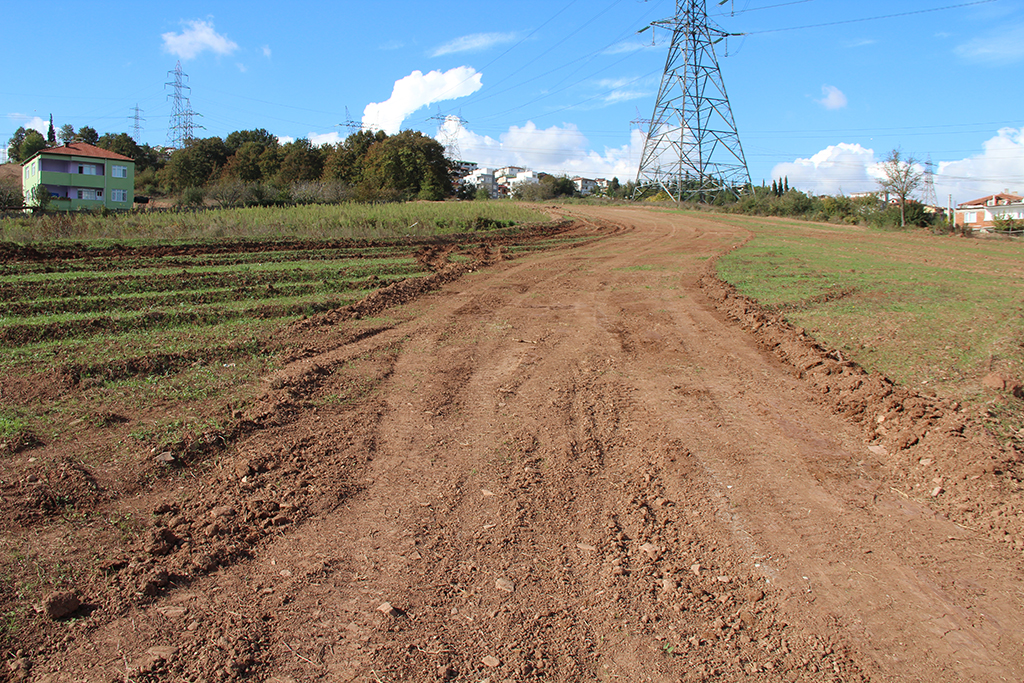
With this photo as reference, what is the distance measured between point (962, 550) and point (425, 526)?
346 cm

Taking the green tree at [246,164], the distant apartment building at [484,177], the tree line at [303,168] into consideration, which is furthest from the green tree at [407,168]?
the distant apartment building at [484,177]

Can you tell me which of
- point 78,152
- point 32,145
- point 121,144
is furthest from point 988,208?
point 32,145

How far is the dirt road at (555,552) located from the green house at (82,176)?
6580cm

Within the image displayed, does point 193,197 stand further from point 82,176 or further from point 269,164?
A: point 269,164

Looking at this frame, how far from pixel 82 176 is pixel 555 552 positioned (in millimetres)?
72542

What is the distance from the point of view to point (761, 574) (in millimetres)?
3645

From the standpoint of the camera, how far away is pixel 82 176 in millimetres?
60125

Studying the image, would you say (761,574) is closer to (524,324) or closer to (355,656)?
(355,656)

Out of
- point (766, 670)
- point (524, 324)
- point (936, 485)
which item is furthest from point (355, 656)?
point (524, 324)

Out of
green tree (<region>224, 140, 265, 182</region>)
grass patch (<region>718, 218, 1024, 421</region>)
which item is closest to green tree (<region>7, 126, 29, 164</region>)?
green tree (<region>224, 140, 265, 182</region>)

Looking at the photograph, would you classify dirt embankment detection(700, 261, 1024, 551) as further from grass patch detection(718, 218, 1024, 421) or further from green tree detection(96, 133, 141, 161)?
green tree detection(96, 133, 141, 161)

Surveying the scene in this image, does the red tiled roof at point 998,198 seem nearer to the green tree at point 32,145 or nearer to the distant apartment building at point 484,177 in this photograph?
the distant apartment building at point 484,177

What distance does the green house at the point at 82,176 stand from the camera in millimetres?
57906

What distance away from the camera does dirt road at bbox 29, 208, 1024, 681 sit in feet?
9.80
